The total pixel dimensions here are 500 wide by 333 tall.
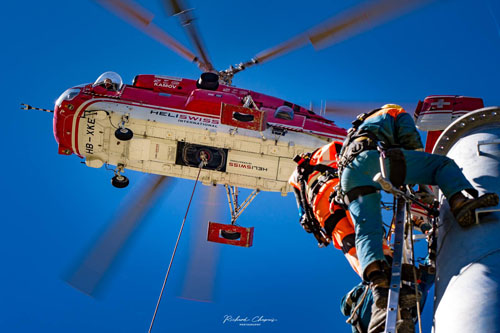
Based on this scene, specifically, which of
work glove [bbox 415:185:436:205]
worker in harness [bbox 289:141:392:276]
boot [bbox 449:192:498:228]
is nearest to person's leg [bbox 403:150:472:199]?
boot [bbox 449:192:498:228]

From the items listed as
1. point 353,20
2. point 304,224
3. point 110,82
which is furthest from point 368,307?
point 110,82

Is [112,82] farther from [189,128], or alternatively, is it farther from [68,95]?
[189,128]

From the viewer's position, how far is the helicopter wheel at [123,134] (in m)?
14.2

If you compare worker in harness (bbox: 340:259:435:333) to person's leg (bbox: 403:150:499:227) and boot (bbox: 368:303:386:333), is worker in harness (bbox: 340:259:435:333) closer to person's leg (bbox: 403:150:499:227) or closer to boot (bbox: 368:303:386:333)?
boot (bbox: 368:303:386:333)

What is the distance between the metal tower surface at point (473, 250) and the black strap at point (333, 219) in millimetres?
1339

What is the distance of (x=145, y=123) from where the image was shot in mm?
14445

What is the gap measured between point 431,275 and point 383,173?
88cm

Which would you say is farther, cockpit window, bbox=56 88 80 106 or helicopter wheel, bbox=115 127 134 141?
cockpit window, bbox=56 88 80 106

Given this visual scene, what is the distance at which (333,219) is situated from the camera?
575 centimetres

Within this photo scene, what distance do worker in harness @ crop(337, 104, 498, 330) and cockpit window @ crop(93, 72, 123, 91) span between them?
10.5 metres

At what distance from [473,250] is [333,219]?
7.40 feet

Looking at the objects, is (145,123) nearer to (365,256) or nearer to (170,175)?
(170,175)

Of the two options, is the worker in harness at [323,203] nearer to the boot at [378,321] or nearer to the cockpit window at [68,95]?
the boot at [378,321]

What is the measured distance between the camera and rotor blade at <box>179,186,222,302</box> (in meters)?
16.2
